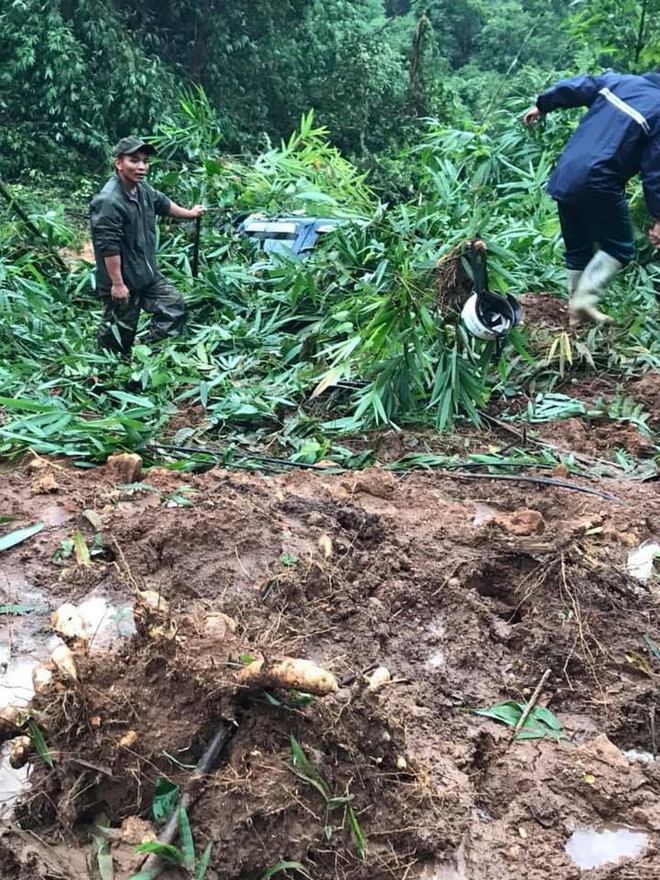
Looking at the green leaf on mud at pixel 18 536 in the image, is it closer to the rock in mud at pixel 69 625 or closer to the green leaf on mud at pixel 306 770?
the rock in mud at pixel 69 625

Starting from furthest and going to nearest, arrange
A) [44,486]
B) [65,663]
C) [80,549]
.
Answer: [44,486], [80,549], [65,663]

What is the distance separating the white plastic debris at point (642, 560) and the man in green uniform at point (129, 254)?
3.53 meters

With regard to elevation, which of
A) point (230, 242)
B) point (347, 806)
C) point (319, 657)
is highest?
point (347, 806)

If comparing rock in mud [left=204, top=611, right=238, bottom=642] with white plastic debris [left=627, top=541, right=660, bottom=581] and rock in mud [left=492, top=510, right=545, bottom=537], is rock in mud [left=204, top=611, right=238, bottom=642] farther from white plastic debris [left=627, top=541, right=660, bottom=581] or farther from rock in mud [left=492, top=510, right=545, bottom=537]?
white plastic debris [left=627, top=541, right=660, bottom=581]

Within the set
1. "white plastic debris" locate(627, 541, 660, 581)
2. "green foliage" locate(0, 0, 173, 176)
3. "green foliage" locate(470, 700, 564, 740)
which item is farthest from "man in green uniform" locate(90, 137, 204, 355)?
"green foliage" locate(0, 0, 173, 176)

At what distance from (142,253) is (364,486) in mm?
2752

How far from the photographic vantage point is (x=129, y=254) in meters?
5.43

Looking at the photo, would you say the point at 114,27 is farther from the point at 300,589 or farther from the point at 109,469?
the point at 300,589

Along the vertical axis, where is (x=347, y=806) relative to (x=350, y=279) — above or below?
above

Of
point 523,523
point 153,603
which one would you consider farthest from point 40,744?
point 523,523

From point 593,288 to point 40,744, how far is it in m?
4.05

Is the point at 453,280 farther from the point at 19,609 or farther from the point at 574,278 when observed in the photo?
the point at 19,609

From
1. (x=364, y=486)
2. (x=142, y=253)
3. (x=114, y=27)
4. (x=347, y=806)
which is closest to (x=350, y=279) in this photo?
(x=142, y=253)

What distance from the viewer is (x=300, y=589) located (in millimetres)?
2785
